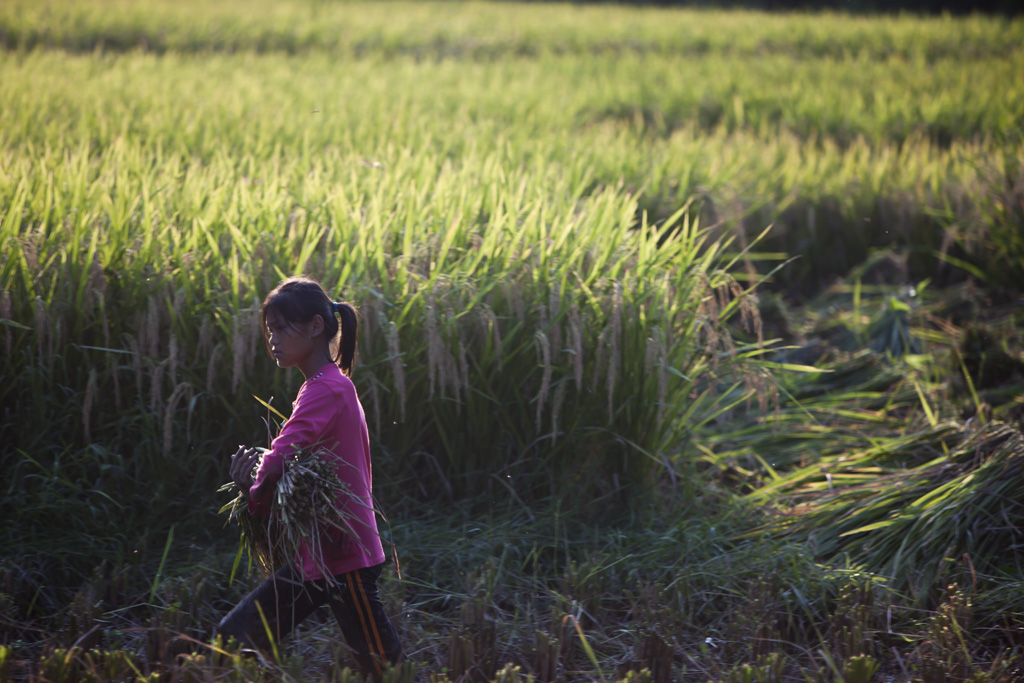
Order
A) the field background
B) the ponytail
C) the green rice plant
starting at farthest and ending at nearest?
the green rice plant → the field background → the ponytail

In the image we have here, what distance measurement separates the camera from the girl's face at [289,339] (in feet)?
5.93

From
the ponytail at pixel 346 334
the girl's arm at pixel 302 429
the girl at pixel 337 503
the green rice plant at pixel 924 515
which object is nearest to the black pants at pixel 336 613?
the girl at pixel 337 503

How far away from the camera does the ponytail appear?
6.05 ft

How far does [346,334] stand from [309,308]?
11cm

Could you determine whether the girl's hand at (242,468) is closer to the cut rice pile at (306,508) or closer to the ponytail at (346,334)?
the cut rice pile at (306,508)

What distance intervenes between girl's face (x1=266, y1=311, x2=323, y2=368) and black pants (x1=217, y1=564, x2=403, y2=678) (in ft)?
1.57

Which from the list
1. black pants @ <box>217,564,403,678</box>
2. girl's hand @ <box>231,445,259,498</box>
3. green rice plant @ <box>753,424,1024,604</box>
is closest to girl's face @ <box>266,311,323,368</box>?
girl's hand @ <box>231,445,259,498</box>

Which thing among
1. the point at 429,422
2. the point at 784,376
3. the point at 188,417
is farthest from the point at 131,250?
the point at 784,376

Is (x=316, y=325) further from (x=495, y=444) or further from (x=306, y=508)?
(x=495, y=444)

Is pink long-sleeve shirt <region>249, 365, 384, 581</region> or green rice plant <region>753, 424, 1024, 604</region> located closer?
pink long-sleeve shirt <region>249, 365, 384, 581</region>

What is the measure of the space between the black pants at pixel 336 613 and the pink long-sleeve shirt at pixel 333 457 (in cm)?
4

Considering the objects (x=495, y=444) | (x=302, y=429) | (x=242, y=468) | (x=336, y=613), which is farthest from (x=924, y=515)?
(x=242, y=468)

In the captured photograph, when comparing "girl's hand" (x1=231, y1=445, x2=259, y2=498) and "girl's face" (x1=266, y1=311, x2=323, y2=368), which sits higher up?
"girl's face" (x1=266, y1=311, x2=323, y2=368)

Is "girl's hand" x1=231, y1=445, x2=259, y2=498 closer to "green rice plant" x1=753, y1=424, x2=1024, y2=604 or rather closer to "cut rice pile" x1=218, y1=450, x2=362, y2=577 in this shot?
"cut rice pile" x1=218, y1=450, x2=362, y2=577
